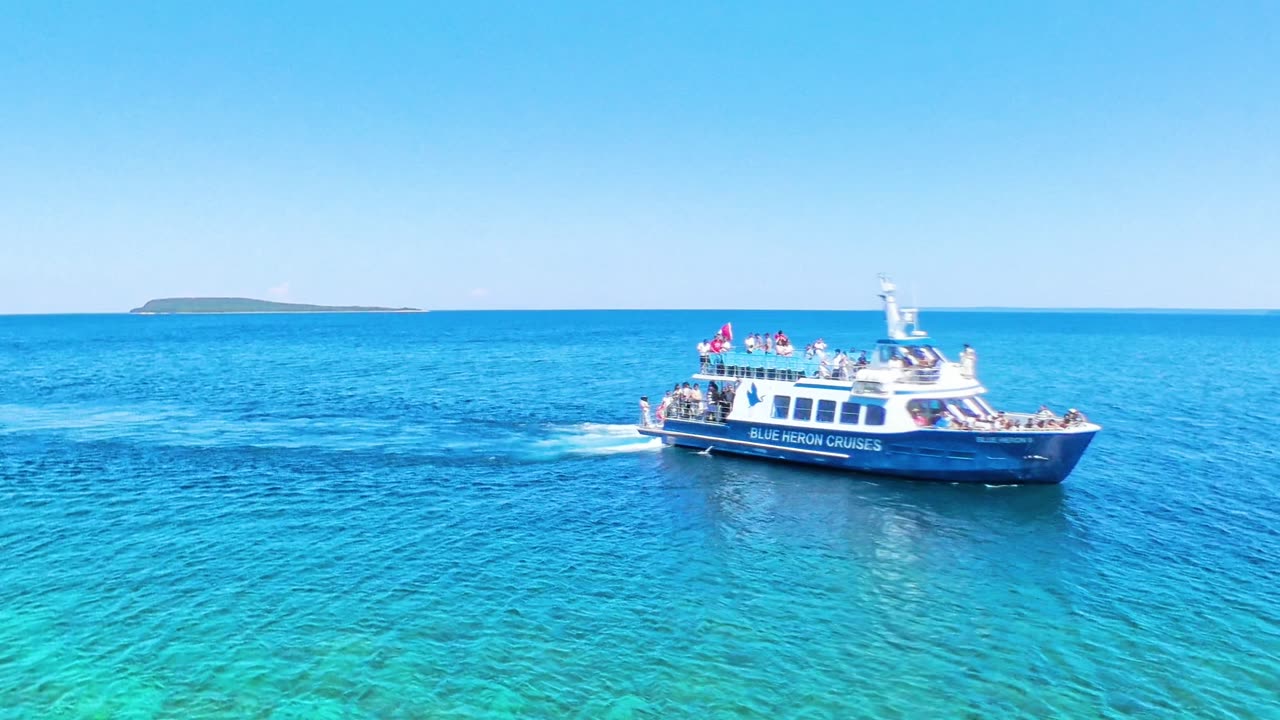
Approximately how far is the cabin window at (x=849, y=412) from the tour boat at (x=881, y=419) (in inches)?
2.0

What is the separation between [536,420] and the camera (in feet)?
175

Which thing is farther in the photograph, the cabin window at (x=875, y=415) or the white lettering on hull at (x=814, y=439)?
the cabin window at (x=875, y=415)

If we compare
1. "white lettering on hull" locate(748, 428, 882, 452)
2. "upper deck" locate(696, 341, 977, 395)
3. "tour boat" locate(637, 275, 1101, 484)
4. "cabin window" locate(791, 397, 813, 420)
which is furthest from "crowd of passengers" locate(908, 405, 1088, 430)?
"cabin window" locate(791, 397, 813, 420)

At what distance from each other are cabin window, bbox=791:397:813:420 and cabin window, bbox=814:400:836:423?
51cm

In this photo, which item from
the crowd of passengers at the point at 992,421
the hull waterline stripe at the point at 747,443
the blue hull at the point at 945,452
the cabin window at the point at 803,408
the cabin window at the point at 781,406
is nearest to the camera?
the blue hull at the point at 945,452

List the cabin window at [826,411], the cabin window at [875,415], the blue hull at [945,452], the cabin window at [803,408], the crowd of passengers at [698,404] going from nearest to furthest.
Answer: the blue hull at [945,452]
the cabin window at [875,415]
the cabin window at [826,411]
the cabin window at [803,408]
the crowd of passengers at [698,404]

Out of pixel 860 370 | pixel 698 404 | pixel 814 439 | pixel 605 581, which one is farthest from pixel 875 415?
pixel 605 581

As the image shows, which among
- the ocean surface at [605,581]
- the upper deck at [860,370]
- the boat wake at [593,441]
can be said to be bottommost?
the ocean surface at [605,581]

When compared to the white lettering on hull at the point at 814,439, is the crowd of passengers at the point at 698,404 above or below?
above

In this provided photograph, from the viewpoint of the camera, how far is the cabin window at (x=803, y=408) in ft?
128

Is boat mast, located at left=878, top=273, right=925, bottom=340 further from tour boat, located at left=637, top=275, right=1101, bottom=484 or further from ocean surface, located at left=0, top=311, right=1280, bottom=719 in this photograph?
ocean surface, located at left=0, top=311, right=1280, bottom=719

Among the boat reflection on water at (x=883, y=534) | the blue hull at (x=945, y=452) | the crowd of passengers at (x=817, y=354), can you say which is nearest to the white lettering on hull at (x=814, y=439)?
the blue hull at (x=945, y=452)

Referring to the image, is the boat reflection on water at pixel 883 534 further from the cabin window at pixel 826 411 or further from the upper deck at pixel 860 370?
the upper deck at pixel 860 370

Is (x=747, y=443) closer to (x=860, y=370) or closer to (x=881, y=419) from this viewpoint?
(x=860, y=370)
